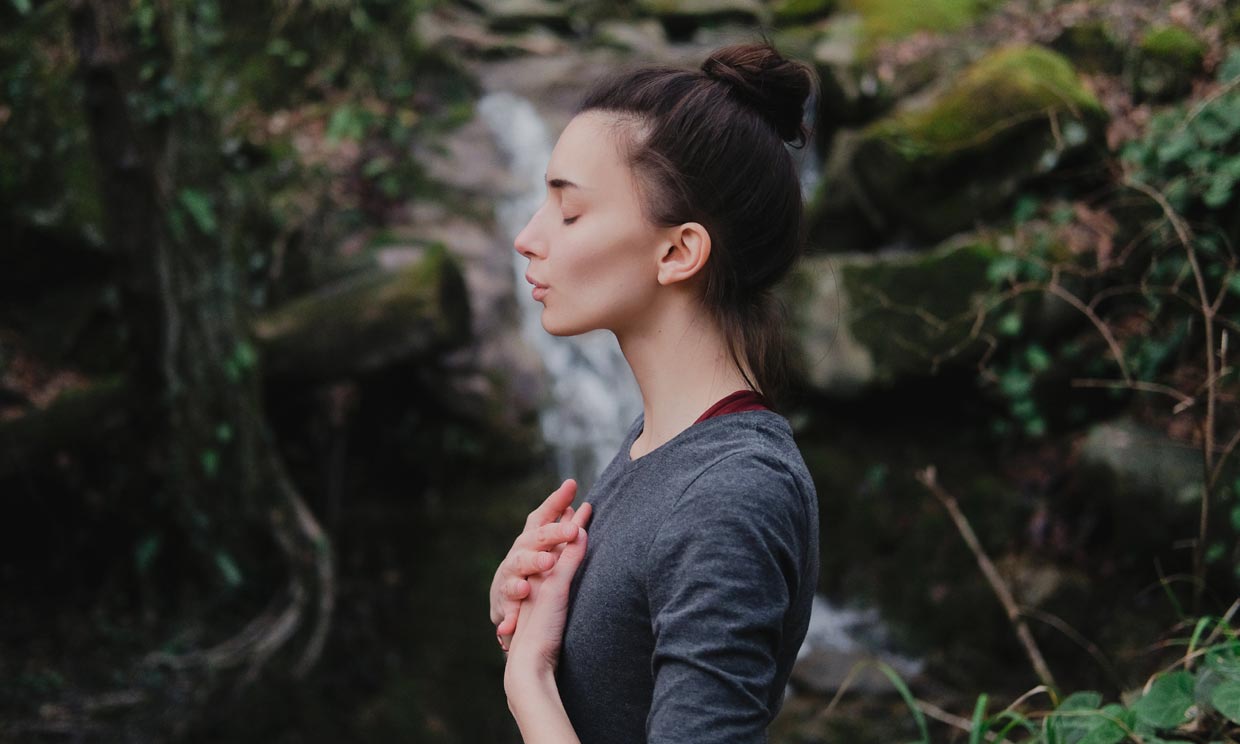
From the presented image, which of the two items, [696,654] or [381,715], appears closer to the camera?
[696,654]

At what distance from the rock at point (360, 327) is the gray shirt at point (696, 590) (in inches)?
163

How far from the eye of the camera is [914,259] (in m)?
5.15

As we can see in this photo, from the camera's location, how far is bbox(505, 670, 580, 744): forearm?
47.3 inches

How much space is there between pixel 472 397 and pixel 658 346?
4.64 meters

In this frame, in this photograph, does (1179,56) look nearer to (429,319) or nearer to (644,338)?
(429,319)

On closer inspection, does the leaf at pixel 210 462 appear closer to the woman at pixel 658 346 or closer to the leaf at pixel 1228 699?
the woman at pixel 658 346

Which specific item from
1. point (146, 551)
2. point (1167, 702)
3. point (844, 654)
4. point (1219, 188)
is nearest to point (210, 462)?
point (146, 551)

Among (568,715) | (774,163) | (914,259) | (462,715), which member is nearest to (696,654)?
(568,715)

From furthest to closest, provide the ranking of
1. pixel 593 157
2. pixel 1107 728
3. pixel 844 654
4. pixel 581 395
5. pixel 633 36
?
pixel 633 36 < pixel 581 395 < pixel 844 654 < pixel 1107 728 < pixel 593 157

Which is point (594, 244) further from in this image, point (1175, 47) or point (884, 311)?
point (1175, 47)

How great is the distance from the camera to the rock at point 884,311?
16.3 feet

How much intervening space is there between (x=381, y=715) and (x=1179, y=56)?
487 cm

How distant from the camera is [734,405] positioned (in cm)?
130

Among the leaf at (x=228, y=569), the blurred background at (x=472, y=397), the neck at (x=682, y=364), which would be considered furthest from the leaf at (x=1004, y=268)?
the leaf at (x=228, y=569)
